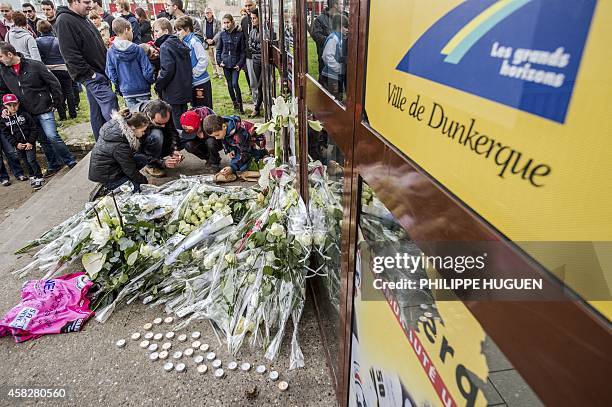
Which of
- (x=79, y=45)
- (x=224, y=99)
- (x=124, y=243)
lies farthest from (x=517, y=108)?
(x=224, y=99)

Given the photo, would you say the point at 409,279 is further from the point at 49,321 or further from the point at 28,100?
the point at 28,100

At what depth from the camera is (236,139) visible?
4.21m

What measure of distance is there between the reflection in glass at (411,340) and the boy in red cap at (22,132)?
15.7 ft

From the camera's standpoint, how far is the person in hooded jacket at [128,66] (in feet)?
14.2

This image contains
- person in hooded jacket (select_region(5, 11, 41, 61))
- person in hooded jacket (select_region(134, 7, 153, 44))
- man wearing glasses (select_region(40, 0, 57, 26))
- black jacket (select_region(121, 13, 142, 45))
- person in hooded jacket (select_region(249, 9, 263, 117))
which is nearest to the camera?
person in hooded jacket (select_region(5, 11, 41, 61))

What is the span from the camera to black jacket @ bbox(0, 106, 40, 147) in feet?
14.8

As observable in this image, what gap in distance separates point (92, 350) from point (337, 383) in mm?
1407

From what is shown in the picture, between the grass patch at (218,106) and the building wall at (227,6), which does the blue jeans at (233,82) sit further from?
the building wall at (227,6)

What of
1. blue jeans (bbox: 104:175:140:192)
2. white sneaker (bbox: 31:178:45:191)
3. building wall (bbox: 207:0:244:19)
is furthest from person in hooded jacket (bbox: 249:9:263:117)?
building wall (bbox: 207:0:244:19)

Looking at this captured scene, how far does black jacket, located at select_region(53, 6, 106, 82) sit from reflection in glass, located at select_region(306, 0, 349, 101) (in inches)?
138

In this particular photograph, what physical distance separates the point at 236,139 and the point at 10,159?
2920mm

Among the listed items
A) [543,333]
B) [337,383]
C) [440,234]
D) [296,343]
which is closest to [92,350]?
[296,343]

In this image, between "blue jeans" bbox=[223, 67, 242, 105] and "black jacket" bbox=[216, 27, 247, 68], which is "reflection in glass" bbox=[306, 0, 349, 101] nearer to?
"black jacket" bbox=[216, 27, 247, 68]

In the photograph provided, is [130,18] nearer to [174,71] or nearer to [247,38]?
[247,38]
